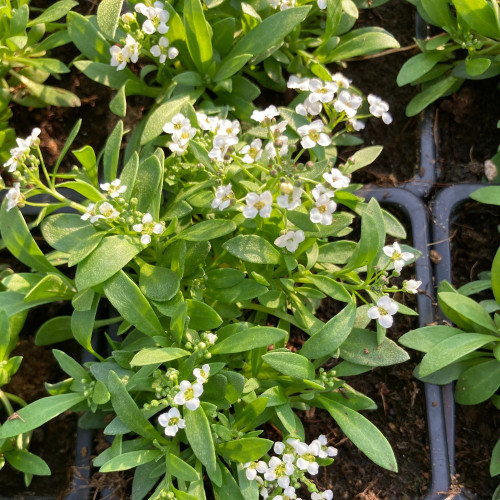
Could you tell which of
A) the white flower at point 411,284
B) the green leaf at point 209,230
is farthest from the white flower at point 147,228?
the white flower at point 411,284

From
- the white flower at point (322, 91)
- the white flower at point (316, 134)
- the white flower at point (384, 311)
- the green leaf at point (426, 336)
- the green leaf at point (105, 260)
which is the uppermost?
the white flower at point (322, 91)

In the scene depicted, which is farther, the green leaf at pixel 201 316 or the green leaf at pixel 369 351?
the green leaf at pixel 369 351

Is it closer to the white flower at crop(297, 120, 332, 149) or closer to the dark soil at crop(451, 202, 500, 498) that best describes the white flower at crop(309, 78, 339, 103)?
the white flower at crop(297, 120, 332, 149)

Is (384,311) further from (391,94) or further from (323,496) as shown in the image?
(391,94)

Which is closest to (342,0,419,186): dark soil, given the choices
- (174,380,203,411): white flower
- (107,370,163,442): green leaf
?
(174,380,203,411): white flower

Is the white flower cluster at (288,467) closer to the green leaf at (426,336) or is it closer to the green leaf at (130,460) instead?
the green leaf at (130,460)

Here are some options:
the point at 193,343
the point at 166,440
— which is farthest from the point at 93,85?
the point at 166,440
